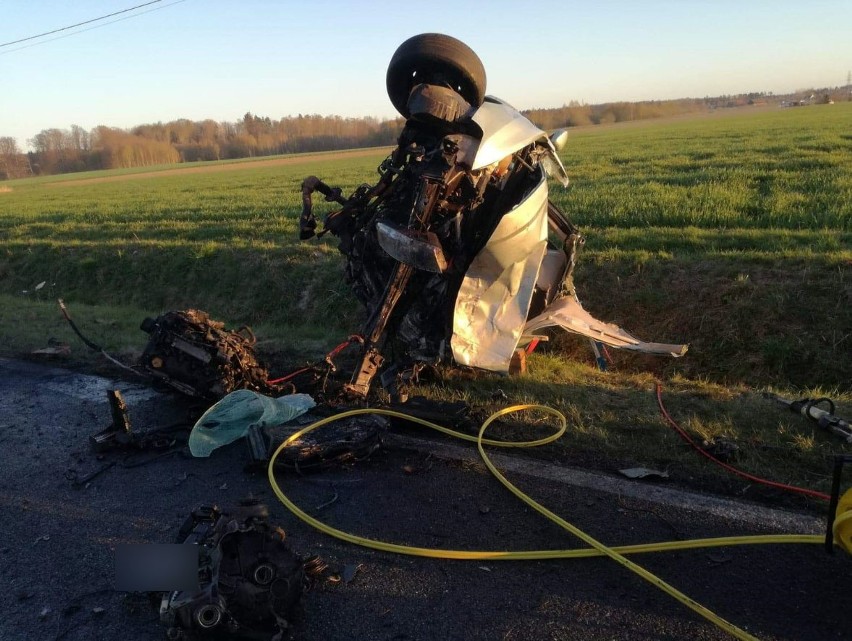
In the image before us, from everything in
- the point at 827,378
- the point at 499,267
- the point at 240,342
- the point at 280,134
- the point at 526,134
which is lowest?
the point at 827,378

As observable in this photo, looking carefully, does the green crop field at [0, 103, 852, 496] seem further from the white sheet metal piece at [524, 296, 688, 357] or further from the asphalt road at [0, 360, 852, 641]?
the asphalt road at [0, 360, 852, 641]

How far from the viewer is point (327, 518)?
316 cm

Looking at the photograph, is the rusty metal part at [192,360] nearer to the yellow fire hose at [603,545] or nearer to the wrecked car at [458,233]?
the wrecked car at [458,233]

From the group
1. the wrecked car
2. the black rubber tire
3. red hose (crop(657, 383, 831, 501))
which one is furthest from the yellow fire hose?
the black rubber tire

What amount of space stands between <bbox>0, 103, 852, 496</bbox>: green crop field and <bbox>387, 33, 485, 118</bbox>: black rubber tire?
88.7 inches

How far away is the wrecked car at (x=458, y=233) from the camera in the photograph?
4.16 m

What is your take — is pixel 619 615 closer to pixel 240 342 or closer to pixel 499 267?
pixel 499 267

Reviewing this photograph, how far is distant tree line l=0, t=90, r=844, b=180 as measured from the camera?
2586 inches

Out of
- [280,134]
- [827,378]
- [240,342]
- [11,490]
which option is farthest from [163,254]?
[280,134]

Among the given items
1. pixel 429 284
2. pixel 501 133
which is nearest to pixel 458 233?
pixel 429 284

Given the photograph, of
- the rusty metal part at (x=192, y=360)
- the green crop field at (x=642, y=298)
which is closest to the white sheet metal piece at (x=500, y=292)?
the green crop field at (x=642, y=298)

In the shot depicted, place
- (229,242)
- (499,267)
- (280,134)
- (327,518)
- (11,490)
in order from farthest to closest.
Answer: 1. (280,134)
2. (229,242)
3. (499,267)
4. (11,490)
5. (327,518)

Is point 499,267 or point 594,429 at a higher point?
point 499,267

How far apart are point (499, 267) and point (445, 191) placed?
2.03 feet
